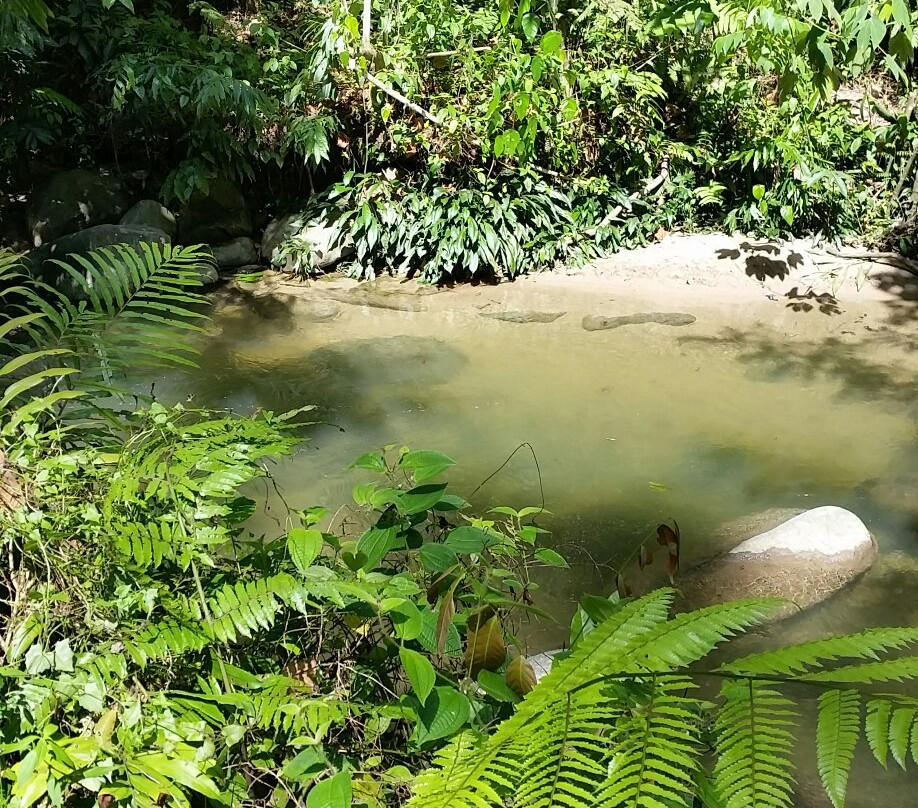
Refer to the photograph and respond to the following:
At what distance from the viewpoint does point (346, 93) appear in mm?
7461

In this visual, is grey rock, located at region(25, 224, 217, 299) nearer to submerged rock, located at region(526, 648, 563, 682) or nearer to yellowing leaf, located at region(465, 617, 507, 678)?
submerged rock, located at region(526, 648, 563, 682)

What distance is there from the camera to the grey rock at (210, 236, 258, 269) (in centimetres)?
733

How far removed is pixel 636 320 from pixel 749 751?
18.5 ft

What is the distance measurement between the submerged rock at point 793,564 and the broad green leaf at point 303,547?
92.4 inches

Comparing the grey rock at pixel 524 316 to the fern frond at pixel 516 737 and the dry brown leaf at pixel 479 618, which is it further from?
the fern frond at pixel 516 737

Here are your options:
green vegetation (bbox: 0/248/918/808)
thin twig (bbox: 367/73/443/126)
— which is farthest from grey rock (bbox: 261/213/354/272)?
green vegetation (bbox: 0/248/918/808)

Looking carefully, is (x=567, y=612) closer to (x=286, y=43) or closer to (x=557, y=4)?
(x=557, y=4)

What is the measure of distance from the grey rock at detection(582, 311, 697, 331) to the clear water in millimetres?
94

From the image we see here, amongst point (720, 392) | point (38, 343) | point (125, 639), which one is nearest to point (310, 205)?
point (720, 392)

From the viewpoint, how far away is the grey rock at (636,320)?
618 cm

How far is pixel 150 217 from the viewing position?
6.96 metres

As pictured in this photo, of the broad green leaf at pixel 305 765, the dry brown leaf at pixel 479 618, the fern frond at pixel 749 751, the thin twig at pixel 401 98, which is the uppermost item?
the thin twig at pixel 401 98

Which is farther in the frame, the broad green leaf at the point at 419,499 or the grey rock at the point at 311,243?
the grey rock at the point at 311,243

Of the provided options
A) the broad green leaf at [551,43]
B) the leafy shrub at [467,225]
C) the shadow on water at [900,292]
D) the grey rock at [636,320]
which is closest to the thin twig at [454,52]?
the broad green leaf at [551,43]
